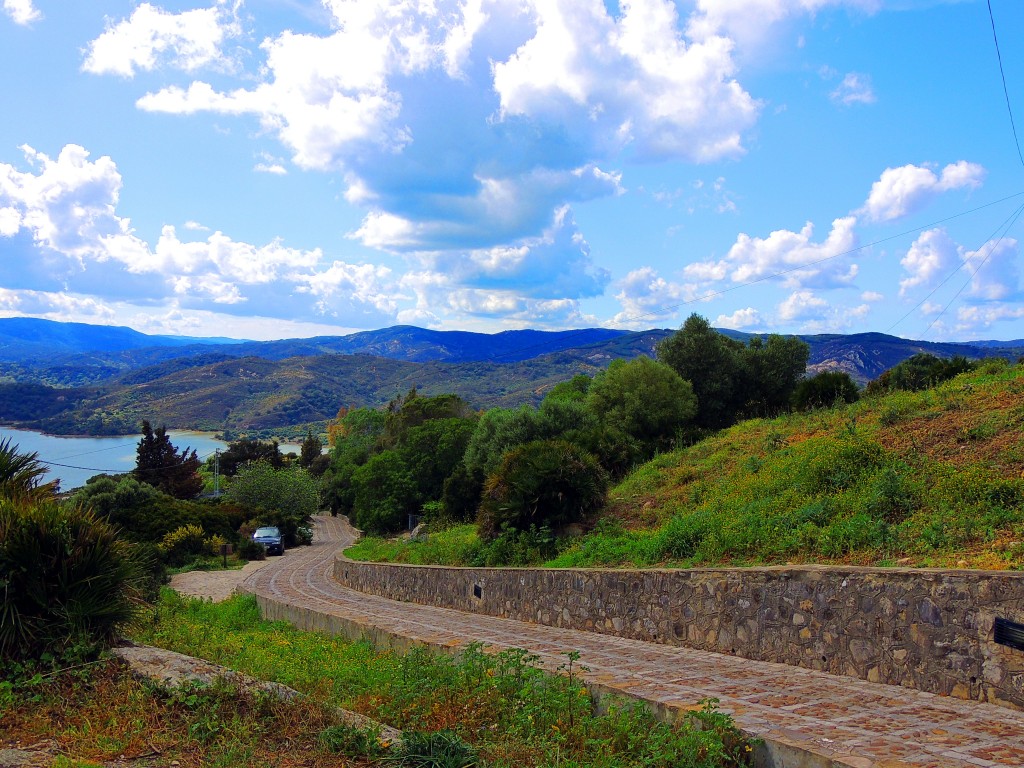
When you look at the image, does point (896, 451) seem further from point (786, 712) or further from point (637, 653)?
point (786, 712)

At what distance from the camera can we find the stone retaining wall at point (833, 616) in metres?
5.32

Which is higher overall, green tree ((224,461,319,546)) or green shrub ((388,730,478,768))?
green shrub ((388,730,478,768))

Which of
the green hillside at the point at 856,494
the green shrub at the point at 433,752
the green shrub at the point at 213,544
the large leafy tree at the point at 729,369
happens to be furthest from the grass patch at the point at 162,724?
the green shrub at the point at 213,544

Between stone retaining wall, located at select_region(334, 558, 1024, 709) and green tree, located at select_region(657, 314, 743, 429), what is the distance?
74.3 feet

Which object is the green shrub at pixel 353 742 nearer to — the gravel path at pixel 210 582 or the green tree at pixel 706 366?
the gravel path at pixel 210 582

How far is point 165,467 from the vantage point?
186 ft

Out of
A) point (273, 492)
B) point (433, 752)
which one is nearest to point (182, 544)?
point (273, 492)

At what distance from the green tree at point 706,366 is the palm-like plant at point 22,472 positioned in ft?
85.3

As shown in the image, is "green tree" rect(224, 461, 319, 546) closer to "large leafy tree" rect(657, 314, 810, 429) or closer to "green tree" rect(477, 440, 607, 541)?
"large leafy tree" rect(657, 314, 810, 429)

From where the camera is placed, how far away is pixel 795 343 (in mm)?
36594

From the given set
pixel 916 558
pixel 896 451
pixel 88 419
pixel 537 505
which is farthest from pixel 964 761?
pixel 88 419

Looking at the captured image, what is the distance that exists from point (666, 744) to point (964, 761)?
1590 mm

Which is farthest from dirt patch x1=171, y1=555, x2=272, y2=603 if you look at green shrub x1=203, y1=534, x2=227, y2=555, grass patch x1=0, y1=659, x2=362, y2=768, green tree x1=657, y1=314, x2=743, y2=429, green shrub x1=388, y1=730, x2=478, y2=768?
green tree x1=657, y1=314, x2=743, y2=429

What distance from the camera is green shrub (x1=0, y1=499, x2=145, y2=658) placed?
590 centimetres
